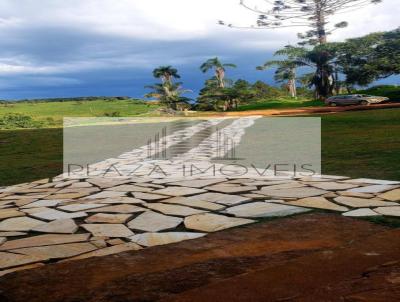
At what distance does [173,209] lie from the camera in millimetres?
3750

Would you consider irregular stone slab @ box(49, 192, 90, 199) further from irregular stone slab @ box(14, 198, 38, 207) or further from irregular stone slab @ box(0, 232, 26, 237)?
irregular stone slab @ box(0, 232, 26, 237)

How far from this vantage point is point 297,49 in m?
34.9

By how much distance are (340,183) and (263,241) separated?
2285mm

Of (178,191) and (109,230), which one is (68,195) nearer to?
(178,191)

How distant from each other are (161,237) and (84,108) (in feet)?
111

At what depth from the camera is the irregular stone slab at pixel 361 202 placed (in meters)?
3.52

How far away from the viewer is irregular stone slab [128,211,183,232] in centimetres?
316

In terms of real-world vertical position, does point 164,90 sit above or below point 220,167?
above

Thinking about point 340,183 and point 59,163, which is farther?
point 59,163

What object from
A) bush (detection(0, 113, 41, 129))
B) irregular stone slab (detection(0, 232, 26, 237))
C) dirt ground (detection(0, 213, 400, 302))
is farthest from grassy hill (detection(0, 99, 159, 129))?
dirt ground (detection(0, 213, 400, 302))

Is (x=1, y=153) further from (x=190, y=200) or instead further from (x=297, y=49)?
(x=297, y=49)

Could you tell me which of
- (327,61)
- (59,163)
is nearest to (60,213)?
(59,163)

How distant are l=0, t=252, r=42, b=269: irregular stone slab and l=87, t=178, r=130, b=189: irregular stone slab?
2.52 metres

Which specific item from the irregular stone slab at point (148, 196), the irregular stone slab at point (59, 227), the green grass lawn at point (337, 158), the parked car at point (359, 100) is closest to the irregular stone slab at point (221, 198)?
the irregular stone slab at point (148, 196)
